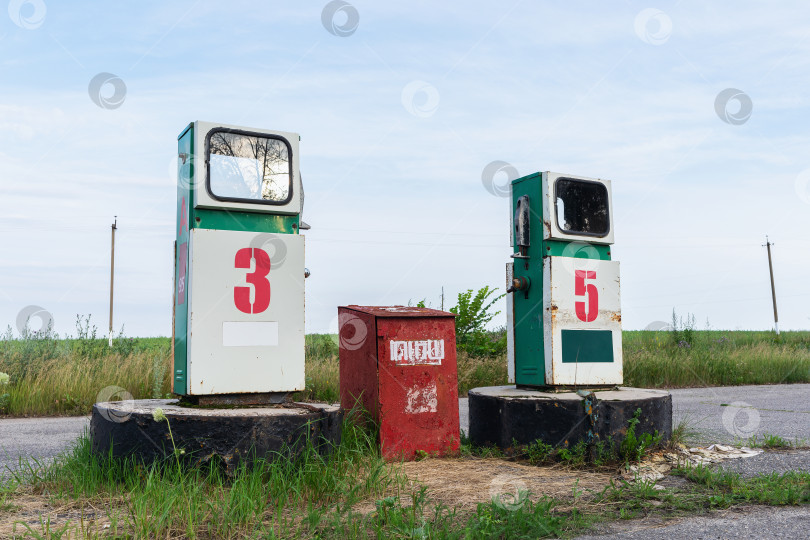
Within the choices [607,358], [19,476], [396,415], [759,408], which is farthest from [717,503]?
[759,408]

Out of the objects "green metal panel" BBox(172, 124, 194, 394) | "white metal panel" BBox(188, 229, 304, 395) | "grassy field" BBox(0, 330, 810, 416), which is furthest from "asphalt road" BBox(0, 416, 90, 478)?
"white metal panel" BBox(188, 229, 304, 395)

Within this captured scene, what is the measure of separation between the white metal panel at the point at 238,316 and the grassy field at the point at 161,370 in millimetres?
3789

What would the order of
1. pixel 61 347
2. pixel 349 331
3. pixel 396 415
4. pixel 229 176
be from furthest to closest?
pixel 61 347
pixel 349 331
pixel 396 415
pixel 229 176

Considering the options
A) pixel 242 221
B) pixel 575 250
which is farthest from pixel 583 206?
pixel 242 221

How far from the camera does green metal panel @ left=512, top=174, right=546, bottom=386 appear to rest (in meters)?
5.90

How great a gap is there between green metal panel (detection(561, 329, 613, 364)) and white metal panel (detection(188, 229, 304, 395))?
2.35m

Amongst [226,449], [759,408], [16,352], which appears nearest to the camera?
[226,449]

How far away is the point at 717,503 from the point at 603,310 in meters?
2.17

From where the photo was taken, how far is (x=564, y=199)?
20.0 feet

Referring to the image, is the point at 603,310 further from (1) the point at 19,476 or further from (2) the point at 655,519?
(1) the point at 19,476

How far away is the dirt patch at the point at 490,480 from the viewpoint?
4.23 metres

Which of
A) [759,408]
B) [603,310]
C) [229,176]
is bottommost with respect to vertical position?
[759,408]

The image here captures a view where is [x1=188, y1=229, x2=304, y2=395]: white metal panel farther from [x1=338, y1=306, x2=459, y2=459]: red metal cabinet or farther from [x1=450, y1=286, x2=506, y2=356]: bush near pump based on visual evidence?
[x1=450, y1=286, x2=506, y2=356]: bush near pump

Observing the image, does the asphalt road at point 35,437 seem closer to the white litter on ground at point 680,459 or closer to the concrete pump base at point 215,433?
the concrete pump base at point 215,433
